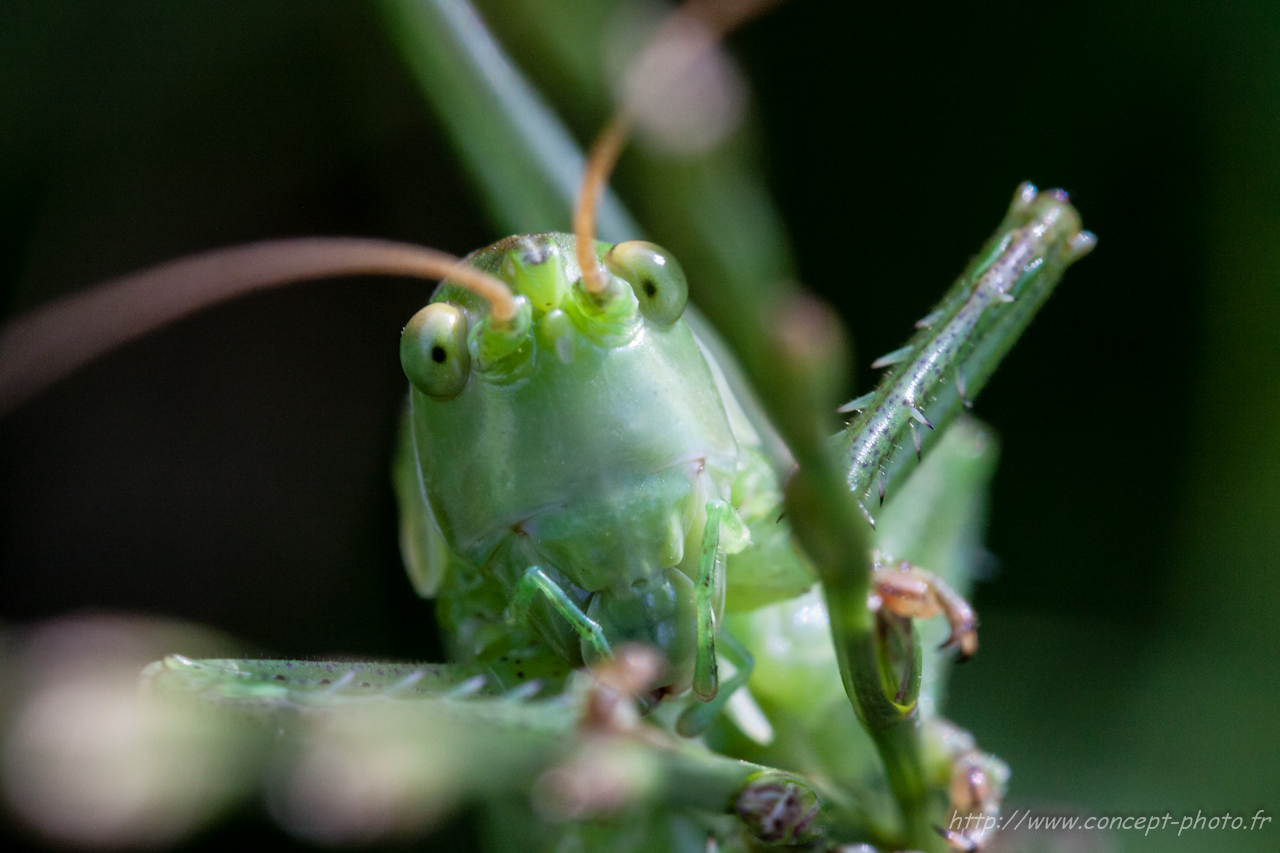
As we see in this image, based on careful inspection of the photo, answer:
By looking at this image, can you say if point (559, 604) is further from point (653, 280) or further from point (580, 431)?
point (653, 280)

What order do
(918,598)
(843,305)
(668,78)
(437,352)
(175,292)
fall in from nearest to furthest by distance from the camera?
(668,78) < (175,292) < (918,598) < (437,352) < (843,305)

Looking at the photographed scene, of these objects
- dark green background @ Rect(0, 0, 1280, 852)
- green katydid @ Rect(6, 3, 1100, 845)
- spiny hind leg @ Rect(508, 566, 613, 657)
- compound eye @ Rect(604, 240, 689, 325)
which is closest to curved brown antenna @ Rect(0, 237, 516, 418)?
green katydid @ Rect(6, 3, 1100, 845)

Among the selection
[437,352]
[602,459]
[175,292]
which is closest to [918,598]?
[602,459]

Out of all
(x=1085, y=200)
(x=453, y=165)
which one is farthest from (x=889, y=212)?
(x=453, y=165)

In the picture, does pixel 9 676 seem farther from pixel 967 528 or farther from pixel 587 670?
pixel 967 528

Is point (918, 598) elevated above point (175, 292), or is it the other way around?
point (175, 292)

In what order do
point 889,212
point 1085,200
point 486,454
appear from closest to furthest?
point 486,454 < point 1085,200 < point 889,212

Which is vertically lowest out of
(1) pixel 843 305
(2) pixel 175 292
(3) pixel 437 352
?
(1) pixel 843 305

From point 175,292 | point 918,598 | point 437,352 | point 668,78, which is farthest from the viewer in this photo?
point 437,352
